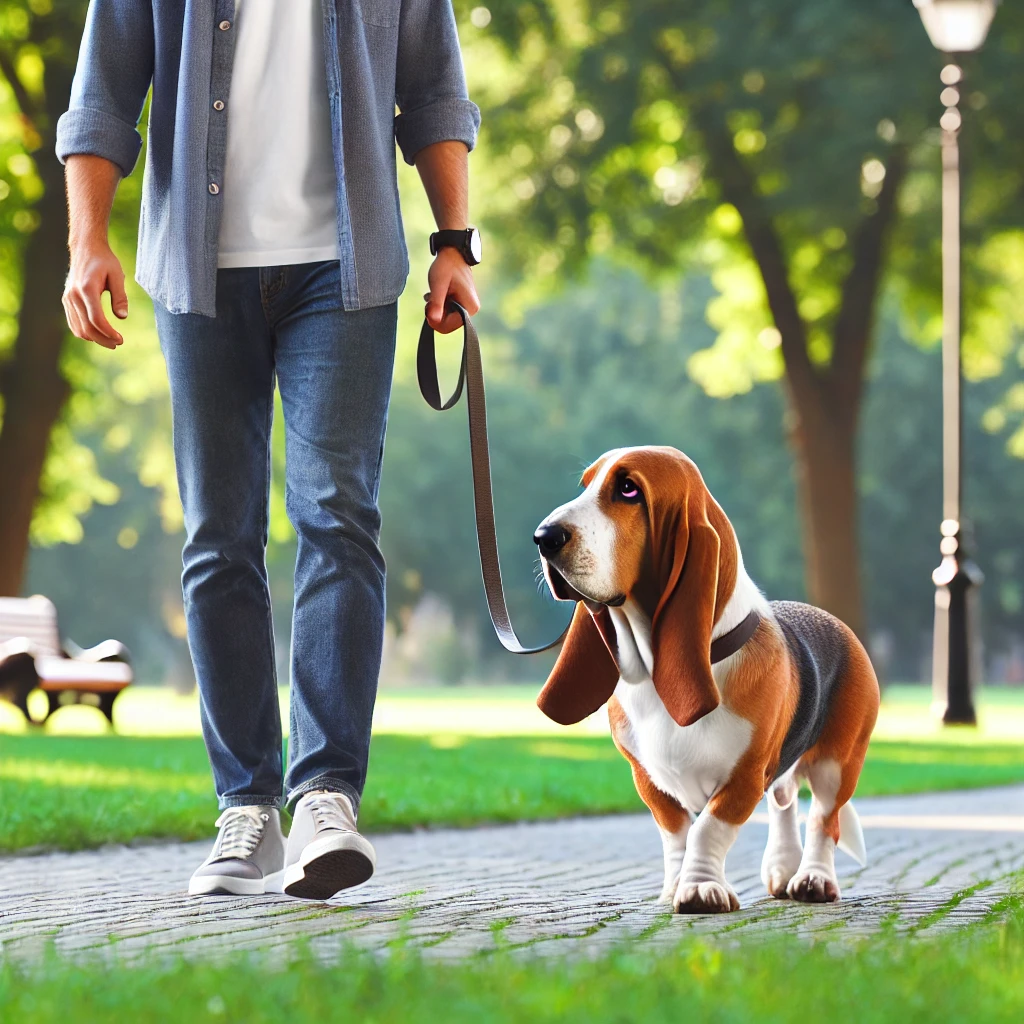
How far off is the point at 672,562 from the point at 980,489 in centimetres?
4809

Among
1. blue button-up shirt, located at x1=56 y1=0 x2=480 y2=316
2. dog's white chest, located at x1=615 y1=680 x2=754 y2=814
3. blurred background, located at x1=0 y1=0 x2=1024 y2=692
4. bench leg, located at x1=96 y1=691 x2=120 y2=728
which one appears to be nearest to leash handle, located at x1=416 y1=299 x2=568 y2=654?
blue button-up shirt, located at x1=56 y1=0 x2=480 y2=316

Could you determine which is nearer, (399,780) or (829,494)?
(399,780)

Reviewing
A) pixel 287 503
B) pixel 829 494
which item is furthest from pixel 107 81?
pixel 829 494

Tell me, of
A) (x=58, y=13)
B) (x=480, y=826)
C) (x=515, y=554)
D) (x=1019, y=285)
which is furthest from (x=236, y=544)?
(x=515, y=554)

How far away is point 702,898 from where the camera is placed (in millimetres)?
3783

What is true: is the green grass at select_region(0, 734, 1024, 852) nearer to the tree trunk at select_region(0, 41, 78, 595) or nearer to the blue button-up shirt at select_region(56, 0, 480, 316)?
the blue button-up shirt at select_region(56, 0, 480, 316)

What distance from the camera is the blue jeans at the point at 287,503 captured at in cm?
403

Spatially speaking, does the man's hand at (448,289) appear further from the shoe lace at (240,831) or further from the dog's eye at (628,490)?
the shoe lace at (240,831)

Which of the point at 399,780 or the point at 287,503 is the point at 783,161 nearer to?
the point at 399,780

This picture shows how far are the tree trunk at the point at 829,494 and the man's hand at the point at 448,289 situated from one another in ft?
49.0

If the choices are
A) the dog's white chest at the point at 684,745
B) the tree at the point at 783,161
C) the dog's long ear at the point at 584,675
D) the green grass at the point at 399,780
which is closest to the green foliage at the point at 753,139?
the tree at the point at 783,161

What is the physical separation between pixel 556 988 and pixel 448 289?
86.0 inches

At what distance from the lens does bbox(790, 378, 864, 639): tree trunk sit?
62.0 feet

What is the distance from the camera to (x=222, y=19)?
4113mm
